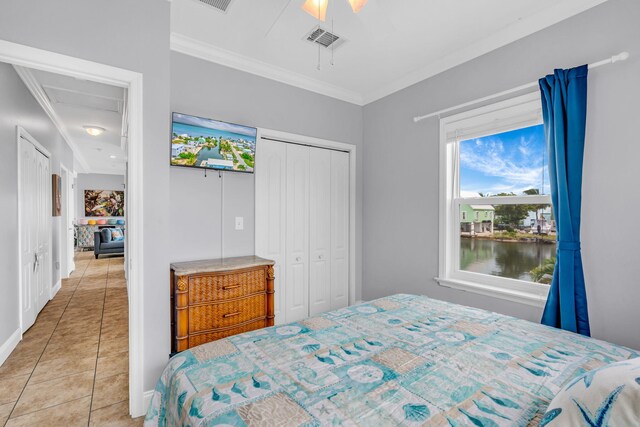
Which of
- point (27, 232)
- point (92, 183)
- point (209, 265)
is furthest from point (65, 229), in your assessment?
point (209, 265)

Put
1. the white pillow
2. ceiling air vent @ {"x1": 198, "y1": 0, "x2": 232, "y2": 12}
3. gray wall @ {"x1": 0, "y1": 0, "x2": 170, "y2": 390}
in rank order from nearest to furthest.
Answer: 1. the white pillow
2. gray wall @ {"x1": 0, "y1": 0, "x2": 170, "y2": 390}
3. ceiling air vent @ {"x1": 198, "y1": 0, "x2": 232, "y2": 12}

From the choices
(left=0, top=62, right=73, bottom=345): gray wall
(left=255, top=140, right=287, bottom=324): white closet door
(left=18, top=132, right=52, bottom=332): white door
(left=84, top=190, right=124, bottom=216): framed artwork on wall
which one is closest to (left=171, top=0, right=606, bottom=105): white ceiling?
(left=255, top=140, right=287, bottom=324): white closet door

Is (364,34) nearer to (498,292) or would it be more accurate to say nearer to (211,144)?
(211,144)

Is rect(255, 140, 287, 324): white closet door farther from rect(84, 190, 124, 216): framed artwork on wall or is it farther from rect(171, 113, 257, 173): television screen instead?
rect(84, 190, 124, 216): framed artwork on wall

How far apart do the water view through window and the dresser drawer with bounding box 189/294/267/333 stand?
1.87m

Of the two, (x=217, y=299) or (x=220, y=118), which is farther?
(x=220, y=118)

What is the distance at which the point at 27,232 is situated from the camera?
3367mm

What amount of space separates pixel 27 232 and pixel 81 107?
1833mm

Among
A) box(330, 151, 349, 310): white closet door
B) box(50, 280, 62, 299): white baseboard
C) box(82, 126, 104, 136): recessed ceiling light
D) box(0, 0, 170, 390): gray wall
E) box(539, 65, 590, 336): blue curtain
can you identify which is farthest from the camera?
box(82, 126, 104, 136): recessed ceiling light

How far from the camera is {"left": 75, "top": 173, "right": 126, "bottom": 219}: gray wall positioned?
10.1 meters

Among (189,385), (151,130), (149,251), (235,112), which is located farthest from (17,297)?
(189,385)

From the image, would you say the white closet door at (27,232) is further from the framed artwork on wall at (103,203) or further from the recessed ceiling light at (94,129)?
the framed artwork on wall at (103,203)

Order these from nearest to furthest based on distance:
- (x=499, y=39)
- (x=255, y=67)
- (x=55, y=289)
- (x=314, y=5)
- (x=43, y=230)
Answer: (x=314, y=5) → (x=499, y=39) → (x=255, y=67) → (x=43, y=230) → (x=55, y=289)

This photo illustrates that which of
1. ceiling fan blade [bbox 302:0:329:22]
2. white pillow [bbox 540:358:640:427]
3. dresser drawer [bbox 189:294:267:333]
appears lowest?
dresser drawer [bbox 189:294:267:333]
